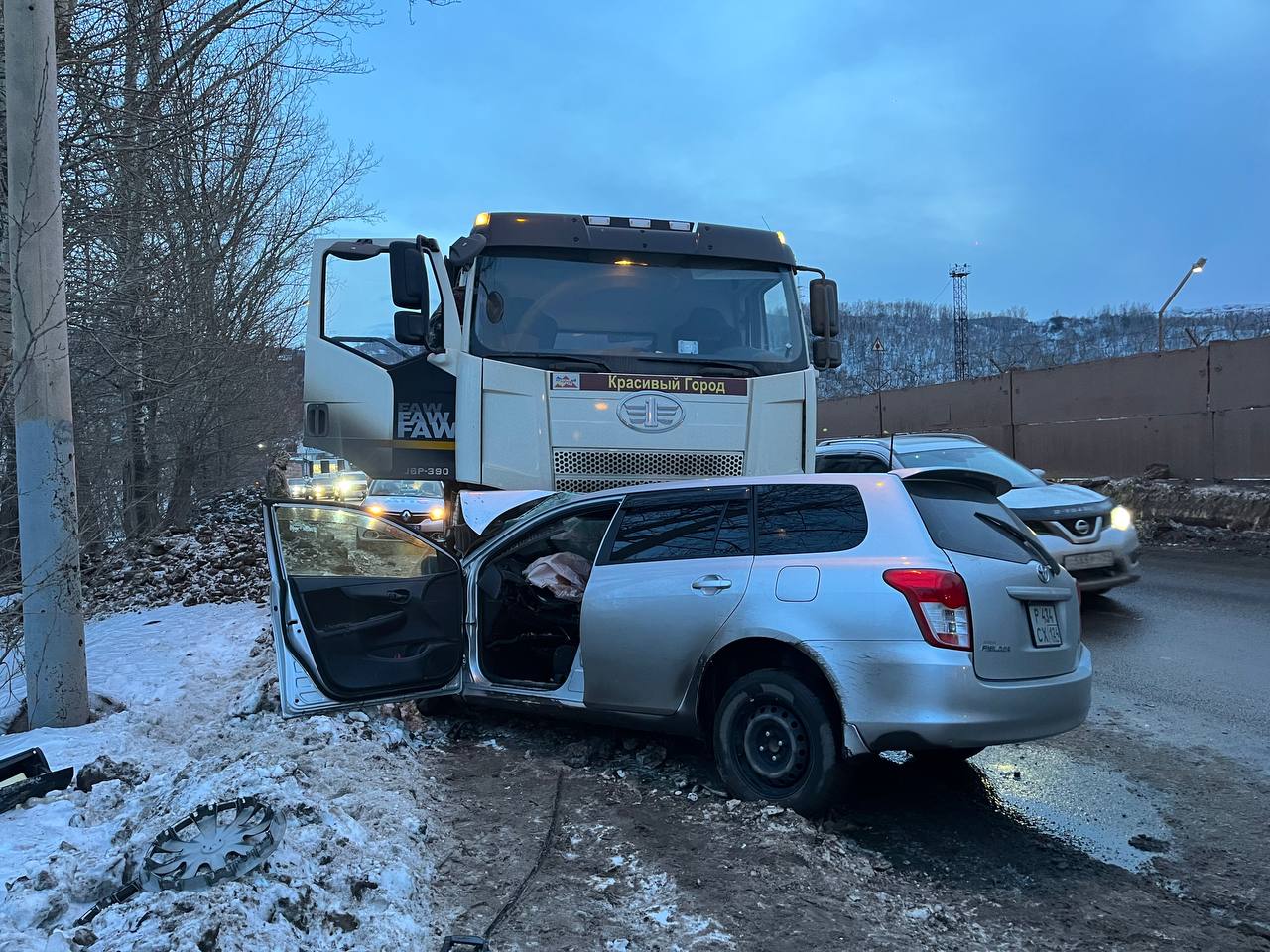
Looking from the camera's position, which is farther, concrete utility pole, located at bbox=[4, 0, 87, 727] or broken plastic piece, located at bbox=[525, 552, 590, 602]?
broken plastic piece, located at bbox=[525, 552, 590, 602]

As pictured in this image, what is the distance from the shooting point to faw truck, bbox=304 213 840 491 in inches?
268

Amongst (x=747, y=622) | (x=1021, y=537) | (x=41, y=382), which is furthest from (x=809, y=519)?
(x=41, y=382)

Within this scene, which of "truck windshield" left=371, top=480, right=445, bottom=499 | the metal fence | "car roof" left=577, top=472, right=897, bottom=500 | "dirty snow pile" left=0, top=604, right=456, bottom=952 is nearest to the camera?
"dirty snow pile" left=0, top=604, right=456, bottom=952

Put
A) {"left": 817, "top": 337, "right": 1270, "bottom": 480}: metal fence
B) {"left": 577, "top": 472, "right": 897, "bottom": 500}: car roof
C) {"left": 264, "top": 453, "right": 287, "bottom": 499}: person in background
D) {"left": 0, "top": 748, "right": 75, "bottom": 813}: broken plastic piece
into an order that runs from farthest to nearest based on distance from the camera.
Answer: {"left": 264, "top": 453, "right": 287, "bottom": 499}: person in background
{"left": 817, "top": 337, "right": 1270, "bottom": 480}: metal fence
{"left": 577, "top": 472, "right": 897, "bottom": 500}: car roof
{"left": 0, "top": 748, "right": 75, "bottom": 813}: broken plastic piece

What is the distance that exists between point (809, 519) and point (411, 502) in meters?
10.8

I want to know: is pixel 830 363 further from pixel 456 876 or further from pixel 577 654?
pixel 456 876

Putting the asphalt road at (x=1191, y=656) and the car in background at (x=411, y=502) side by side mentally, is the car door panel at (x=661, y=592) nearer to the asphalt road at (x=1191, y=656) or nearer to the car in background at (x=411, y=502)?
the asphalt road at (x=1191, y=656)

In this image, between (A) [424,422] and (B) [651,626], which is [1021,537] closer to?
(B) [651,626]

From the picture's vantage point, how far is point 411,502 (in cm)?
1459

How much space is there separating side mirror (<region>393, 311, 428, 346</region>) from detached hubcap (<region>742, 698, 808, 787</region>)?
3936 millimetres

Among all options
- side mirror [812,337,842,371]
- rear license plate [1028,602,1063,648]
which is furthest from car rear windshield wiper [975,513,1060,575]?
side mirror [812,337,842,371]

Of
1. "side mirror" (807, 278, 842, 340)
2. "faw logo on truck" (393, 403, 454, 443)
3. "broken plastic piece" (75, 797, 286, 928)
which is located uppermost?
"side mirror" (807, 278, 842, 340)

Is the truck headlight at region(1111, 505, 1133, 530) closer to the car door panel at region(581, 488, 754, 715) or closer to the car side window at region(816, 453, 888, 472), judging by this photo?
the car side window at region(816, 453, 888, 472)

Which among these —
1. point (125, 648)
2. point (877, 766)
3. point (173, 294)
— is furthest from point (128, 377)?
point (877, 766)
